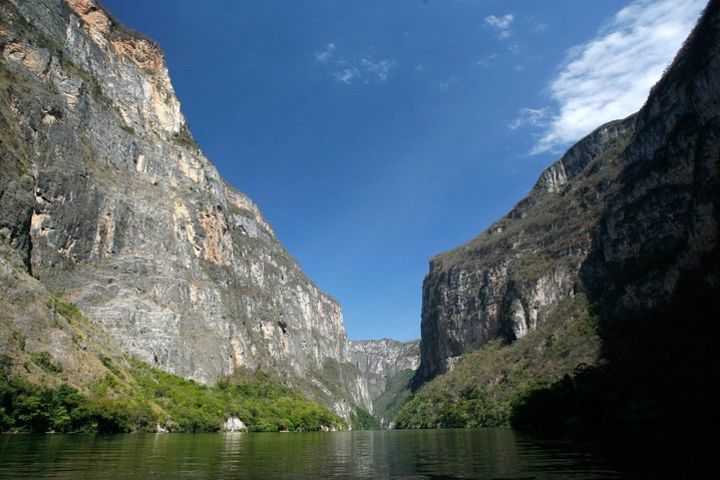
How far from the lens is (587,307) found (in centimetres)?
14438

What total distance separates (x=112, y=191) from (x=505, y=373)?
122001 mm

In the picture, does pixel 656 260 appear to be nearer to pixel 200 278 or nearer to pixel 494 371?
pixel 494 371

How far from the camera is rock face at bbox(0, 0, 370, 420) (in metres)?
101

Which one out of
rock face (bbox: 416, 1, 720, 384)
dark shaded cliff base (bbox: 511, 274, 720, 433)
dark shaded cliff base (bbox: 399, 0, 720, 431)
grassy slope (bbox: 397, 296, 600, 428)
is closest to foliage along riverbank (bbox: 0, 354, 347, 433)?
grassy slope (bbox: 397, 296, 600, 428)

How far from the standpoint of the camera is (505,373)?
508 feet

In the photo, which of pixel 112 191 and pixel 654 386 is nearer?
pixel 654 386

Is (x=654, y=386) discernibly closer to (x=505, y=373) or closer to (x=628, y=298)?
(x=628, y=298)

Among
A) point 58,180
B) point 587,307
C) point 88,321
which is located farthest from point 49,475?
point 587,307

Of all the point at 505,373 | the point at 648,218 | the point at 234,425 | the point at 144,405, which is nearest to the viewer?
the point at 144,405

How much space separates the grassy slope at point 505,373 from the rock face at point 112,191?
210 ft

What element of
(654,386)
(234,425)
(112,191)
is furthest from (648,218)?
(112,191)

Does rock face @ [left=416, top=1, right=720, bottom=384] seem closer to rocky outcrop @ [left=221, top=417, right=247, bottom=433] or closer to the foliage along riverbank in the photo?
the foliage along riverbank

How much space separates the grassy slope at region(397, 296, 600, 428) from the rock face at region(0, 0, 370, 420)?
63952 millimetres

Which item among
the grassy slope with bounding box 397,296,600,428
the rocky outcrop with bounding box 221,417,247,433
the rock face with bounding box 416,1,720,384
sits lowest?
the rocky outcrop with bounding box 221,417,247,433
